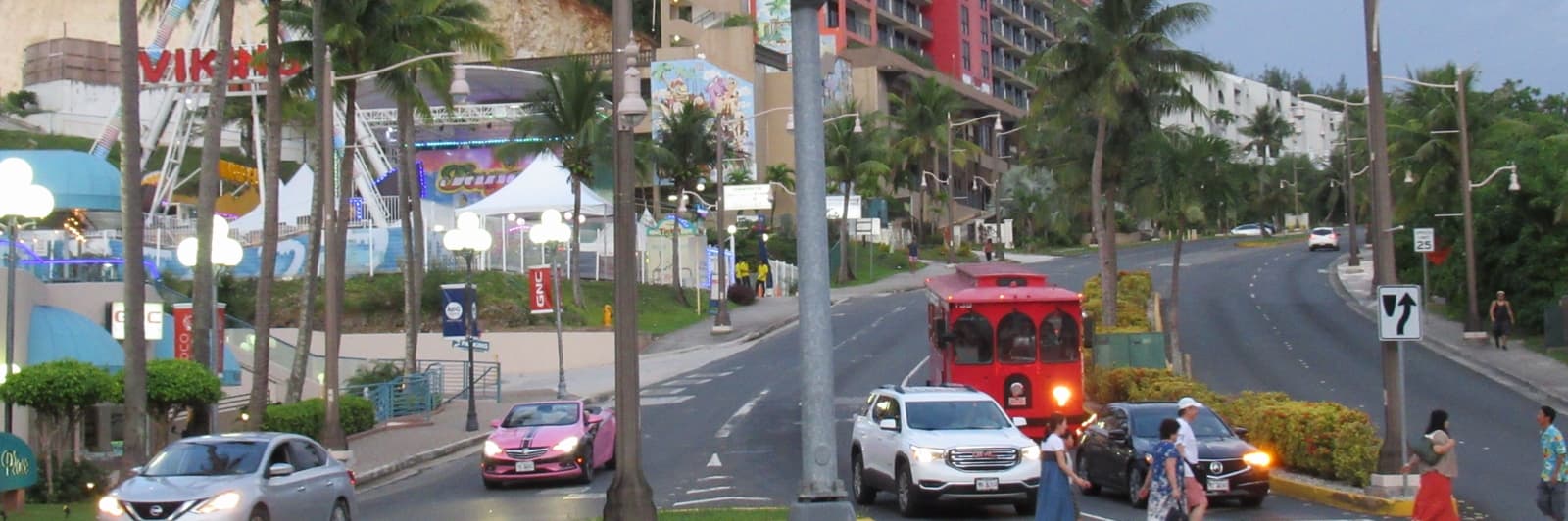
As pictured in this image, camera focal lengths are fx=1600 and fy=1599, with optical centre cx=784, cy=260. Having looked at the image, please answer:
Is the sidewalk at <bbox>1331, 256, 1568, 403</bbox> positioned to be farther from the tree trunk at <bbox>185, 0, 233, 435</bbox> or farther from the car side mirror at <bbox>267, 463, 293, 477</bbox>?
the car side mirror at <bbox>267, 463, 293, 477</bbox>

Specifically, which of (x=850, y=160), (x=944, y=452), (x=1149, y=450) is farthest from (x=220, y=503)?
(x=850, y=160)

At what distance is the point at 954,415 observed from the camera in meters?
20.6

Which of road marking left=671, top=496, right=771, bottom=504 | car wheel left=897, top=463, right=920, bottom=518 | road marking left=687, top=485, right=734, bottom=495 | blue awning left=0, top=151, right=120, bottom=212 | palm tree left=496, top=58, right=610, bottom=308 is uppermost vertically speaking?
palm tree left=496, top=58, right=610, bottom=308

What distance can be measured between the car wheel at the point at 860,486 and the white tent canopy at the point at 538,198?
41102 mm

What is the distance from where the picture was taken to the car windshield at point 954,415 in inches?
802

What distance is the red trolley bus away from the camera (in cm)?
2788

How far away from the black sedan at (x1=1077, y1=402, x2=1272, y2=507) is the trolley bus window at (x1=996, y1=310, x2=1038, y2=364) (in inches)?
174

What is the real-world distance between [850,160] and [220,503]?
6621 centimetres

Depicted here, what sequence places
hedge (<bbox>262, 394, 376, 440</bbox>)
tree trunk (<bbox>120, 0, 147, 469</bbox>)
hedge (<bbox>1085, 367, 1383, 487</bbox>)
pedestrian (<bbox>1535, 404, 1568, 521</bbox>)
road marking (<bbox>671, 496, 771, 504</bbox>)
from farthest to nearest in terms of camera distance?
hedge (<bbox>262, 394, 376, 440</bbox>) < road marking (<bbox>671, 496, 771, 504</bbox>) < hedge (<bbox>1085, 367, 1383, 487</bbox>) < tree trunk (<bbox>120, 0, 147, 469</bbox>) < pedestrian (<bbox>1535, 404, 1568, 521</bbox>)

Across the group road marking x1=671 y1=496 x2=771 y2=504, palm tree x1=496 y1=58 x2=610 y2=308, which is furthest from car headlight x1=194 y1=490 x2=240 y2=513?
palm tree x1=496 y1=58 x2=610 y2=308

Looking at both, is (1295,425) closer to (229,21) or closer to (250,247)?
(229,21)

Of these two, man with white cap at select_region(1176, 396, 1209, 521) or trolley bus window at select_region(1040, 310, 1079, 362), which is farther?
trolley bus window at select_region(1040, 310, 1079, 362)

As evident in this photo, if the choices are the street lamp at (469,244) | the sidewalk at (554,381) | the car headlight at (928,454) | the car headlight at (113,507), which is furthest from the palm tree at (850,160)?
the car headlight at (113,507)

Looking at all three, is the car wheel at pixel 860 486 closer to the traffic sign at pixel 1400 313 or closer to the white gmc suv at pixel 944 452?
the white gmc suv at pixel 944 452
